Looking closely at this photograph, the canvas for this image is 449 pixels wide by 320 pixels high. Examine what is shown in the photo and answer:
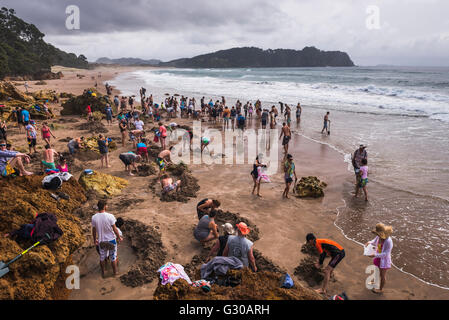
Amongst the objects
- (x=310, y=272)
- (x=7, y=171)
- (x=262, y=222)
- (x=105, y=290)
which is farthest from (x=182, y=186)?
(x=310, y=272)

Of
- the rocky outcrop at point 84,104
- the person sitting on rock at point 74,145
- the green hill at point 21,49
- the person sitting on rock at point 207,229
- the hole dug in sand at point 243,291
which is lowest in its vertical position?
the person sitting on rock at point 207,229

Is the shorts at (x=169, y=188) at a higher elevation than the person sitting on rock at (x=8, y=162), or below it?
below

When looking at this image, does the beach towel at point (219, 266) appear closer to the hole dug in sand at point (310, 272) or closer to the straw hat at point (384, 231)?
the hole dug in sand at point (310, 272)

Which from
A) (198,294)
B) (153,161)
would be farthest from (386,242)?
(153,161)

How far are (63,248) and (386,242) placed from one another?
6.28 m

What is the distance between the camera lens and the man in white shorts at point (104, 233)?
5.19m

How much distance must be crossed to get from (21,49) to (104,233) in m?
80.2

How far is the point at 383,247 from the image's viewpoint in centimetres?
510

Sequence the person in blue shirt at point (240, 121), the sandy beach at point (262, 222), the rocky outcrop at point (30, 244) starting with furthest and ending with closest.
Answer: the person in blue shirt at point (240, 121), the sandy beach at point (262, 222), the rocky outcrop at point (30, 244)

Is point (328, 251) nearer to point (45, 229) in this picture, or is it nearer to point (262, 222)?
point (262, 222)

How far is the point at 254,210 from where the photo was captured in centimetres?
834

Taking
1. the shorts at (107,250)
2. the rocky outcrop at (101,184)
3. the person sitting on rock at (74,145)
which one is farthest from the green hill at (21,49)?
the shorts at (107,250)

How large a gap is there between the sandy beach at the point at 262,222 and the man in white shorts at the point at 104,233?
1.55 ft

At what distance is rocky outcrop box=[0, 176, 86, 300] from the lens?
420 centimetres
